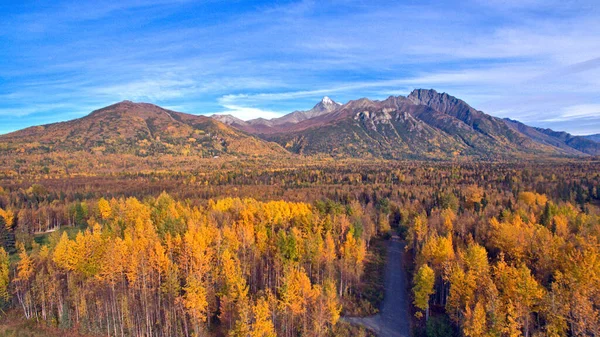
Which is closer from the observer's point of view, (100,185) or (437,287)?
(437,287)

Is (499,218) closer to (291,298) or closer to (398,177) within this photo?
(291,298)

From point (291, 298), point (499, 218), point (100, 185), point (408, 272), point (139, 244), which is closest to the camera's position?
point (291, 298)

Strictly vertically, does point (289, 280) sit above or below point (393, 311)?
above

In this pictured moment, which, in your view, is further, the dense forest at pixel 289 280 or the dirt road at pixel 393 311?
the dirt road at pixel 393 311

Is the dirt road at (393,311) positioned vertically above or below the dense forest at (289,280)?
below

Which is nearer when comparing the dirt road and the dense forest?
A: the dense forest

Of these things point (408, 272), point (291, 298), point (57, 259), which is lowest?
point (408, 272)

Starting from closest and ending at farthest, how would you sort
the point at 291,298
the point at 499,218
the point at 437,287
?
the point at 291,298
the point at 437,287
the point at 499,218

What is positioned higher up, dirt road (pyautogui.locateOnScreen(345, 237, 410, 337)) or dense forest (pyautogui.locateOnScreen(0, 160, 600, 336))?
dense forest (pyautogui.locateOnScreen(0, 160, 600, 336))

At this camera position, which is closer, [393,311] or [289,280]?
[289,280]

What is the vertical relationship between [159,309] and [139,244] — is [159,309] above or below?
below

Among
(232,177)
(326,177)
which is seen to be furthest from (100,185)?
(326,177)
